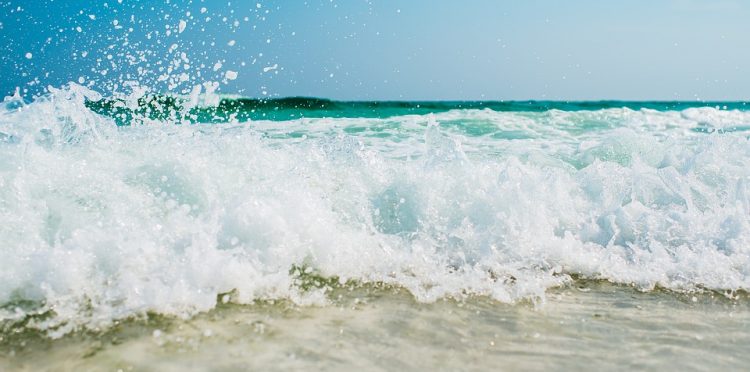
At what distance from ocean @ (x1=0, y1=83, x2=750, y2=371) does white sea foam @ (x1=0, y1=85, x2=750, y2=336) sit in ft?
0.05

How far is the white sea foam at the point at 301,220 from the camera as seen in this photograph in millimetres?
2881

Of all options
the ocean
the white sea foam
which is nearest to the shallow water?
the ocean

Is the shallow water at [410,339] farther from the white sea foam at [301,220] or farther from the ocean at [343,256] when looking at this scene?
the white sea foam at [301,220]

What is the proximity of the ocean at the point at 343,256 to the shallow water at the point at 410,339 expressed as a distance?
11 mm

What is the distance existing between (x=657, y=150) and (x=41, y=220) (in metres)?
5.91

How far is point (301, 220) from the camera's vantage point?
3.49 meters

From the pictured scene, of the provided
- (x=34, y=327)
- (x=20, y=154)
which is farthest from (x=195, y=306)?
(x=20, y=154)

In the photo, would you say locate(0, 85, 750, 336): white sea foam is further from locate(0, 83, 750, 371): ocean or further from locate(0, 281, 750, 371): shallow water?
locate(0, 281, 750, 371): shallow water

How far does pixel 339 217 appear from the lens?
3.93 meters

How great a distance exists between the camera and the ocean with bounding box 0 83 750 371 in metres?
2.35

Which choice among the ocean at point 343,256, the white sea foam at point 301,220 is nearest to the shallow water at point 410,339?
the ocean at point 343,256

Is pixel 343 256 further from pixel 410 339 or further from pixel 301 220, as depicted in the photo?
pixel 410 339

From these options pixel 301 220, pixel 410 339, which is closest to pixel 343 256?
pixel 301 220

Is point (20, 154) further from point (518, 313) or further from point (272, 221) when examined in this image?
point (518, 313)
